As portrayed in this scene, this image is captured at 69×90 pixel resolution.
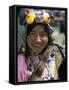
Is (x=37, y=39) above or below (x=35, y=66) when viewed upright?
above

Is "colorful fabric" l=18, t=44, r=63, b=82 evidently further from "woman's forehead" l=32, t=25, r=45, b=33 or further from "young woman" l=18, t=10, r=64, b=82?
"woman's forehead" l=32, t=25, r=45, b=33

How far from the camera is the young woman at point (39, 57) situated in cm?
186

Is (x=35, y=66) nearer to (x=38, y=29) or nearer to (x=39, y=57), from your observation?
(x=39, y=57)

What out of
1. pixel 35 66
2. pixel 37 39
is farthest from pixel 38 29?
pixel 35 66

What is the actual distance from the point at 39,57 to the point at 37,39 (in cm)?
10

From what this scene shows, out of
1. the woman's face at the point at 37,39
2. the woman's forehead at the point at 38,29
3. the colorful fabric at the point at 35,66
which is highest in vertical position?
the woman's forehead at the point at 38,29

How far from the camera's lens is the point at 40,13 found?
1.88m

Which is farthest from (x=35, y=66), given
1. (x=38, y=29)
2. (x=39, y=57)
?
(x=38, y=29)

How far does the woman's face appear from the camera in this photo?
1865mm

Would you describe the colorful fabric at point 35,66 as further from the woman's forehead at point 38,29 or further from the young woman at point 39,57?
the woman's forehead at point 38,29

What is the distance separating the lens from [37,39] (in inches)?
74.0

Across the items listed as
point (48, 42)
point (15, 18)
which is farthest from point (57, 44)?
point (15, 18)

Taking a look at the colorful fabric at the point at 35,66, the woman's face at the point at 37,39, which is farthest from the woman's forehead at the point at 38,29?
the colorful fabric at the point at 35,66

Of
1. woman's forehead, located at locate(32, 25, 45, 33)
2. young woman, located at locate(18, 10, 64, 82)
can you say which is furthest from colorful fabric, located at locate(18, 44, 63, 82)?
woman's forehead, located at locate(32, 25, 45, 33)
